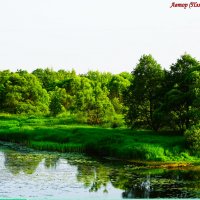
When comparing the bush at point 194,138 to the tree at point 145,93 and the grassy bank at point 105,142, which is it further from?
the tree at point 145,93

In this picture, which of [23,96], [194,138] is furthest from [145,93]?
[23,96]

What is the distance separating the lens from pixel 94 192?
99.1ft

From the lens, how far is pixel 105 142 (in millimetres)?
44781

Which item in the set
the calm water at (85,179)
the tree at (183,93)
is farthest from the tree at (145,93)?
the calm water at (85,179)

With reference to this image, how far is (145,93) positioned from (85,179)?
20983 millimetres

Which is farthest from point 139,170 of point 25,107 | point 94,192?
point 25,107

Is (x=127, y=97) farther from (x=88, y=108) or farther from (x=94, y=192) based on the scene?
(x=94, y=192)

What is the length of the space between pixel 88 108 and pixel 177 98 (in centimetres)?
2145

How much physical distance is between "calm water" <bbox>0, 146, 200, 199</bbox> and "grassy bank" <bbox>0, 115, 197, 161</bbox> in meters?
1.97

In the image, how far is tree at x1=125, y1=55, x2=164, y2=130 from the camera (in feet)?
171

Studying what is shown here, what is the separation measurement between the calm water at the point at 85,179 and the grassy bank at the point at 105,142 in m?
1.97

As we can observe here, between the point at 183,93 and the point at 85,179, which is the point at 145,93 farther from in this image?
the point at 85,179

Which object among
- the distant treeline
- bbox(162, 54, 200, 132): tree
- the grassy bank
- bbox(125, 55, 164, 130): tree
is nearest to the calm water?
the grassy bank

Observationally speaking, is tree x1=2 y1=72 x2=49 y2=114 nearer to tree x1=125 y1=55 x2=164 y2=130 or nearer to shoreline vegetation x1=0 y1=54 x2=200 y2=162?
shoreline vegetation x1=0 y1=54 x2=200 y2=162
